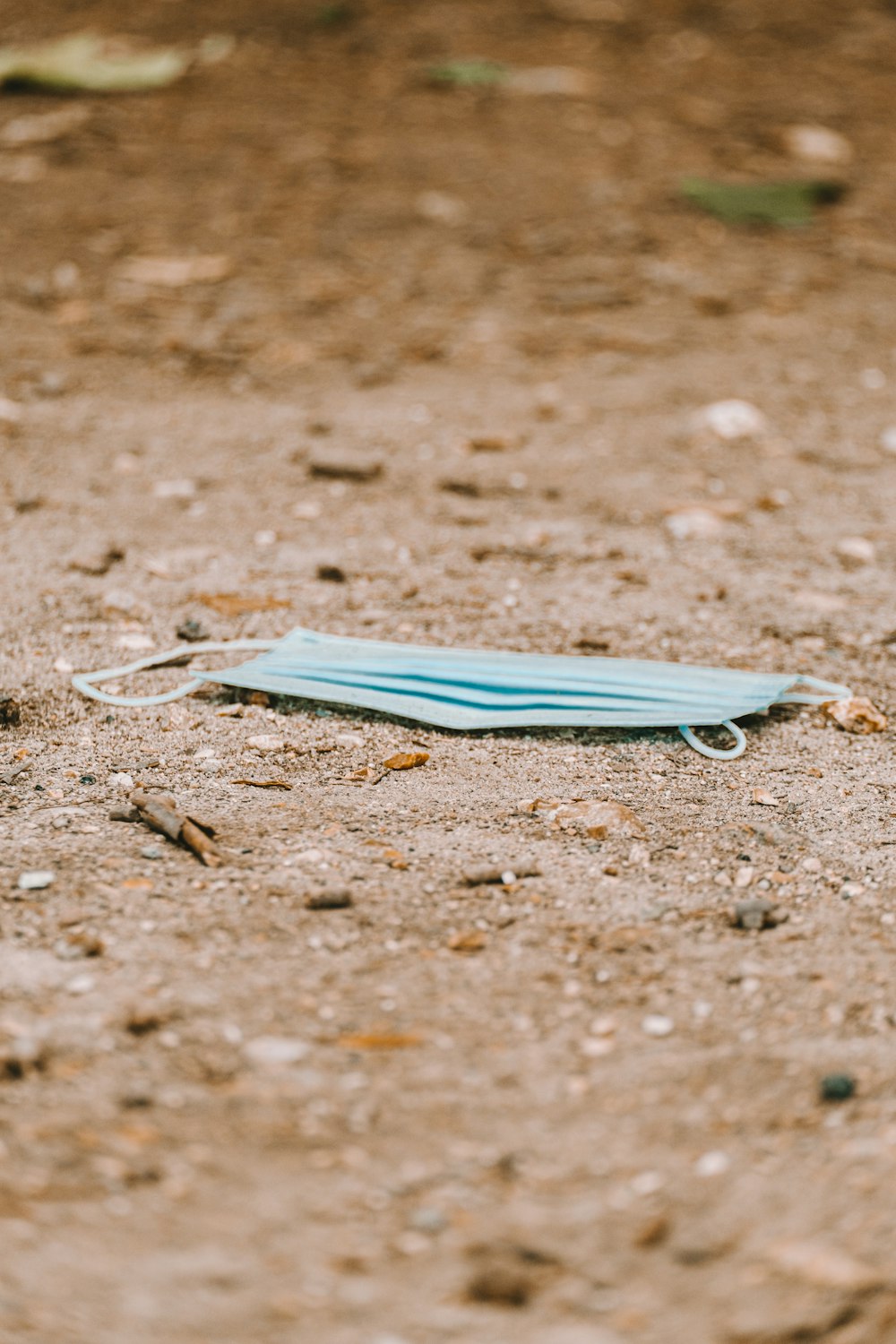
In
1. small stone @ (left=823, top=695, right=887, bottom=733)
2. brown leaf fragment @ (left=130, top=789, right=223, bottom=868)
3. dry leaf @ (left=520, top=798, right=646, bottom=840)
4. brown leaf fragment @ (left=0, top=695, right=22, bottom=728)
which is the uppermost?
brown leaf fragment @ (left=0, top=695, right=22, bottom=728)

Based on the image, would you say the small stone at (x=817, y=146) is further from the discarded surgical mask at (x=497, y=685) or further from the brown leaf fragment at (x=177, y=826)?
the brown leaf fragment at (x=177, y=826)

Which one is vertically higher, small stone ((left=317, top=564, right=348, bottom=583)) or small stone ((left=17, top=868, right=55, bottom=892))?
small stone ((left=17, top=868, right=55, bottom=892))

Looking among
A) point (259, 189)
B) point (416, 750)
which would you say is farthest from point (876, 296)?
point (416, 750)

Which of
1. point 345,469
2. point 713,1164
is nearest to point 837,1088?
point 713,1164

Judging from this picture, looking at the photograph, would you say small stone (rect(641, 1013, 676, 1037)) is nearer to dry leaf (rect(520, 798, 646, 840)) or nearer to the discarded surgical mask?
dry leaf (rect(520, 798, 646, 840))

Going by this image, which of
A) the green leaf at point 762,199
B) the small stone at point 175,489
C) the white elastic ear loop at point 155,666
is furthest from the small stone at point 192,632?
the green leaf at point 762,199

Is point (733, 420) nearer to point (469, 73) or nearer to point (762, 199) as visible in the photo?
point (762, 199)

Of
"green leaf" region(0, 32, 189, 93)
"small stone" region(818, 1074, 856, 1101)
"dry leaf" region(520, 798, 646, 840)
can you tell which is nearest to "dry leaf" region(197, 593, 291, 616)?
"dry leaf" region(520, 798, 646, 840)

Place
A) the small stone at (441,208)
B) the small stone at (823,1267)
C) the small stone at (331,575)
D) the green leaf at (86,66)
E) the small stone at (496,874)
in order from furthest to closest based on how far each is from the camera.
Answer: the green leaf at (86,66), the small stone at (441,208), the small stone at (331,575), the small stone at (496,874), the small stone at (823,1267)
